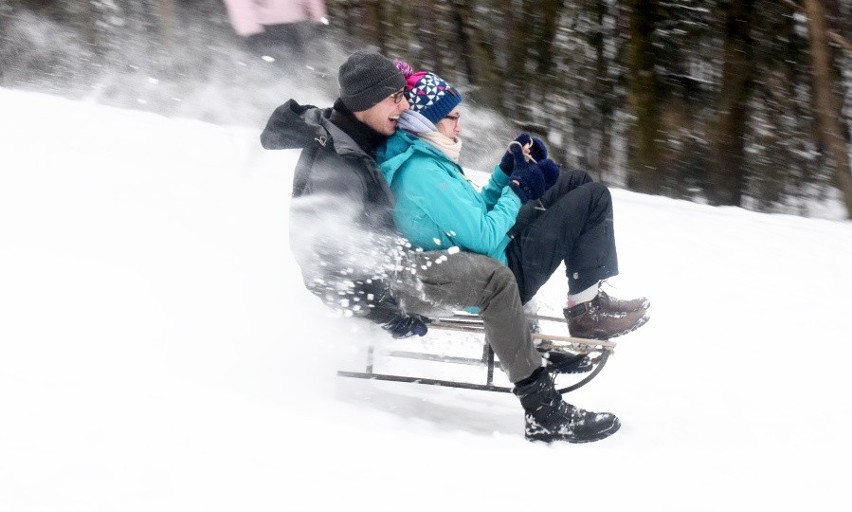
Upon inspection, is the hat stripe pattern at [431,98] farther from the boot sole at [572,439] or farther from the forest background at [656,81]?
the forest background at [656,81]

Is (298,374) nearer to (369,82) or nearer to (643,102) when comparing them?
(369,82)

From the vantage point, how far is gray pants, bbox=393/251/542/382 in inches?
130

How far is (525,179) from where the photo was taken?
3354mm

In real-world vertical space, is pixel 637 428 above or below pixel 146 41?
above

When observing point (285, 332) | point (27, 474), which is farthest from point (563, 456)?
point (27, 474)

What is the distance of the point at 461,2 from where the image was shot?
7.50m

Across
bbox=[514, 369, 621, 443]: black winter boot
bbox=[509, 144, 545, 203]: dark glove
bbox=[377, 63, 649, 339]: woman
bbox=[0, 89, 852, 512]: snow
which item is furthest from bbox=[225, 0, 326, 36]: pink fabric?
bbox=[514, 369, 621, 443]: black winter boot

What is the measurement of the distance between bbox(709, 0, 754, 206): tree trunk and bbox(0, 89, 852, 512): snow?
111 centimetres

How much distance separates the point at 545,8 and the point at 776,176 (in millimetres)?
2190

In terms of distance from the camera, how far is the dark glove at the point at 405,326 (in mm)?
3367

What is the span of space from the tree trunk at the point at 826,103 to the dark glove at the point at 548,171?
14.1 ft

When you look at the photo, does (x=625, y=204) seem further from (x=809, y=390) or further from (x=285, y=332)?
(x=285, y=332)

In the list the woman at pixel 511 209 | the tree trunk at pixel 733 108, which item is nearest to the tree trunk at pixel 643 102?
the tree trunk at pixel 733 108

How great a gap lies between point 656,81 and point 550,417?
461cm
